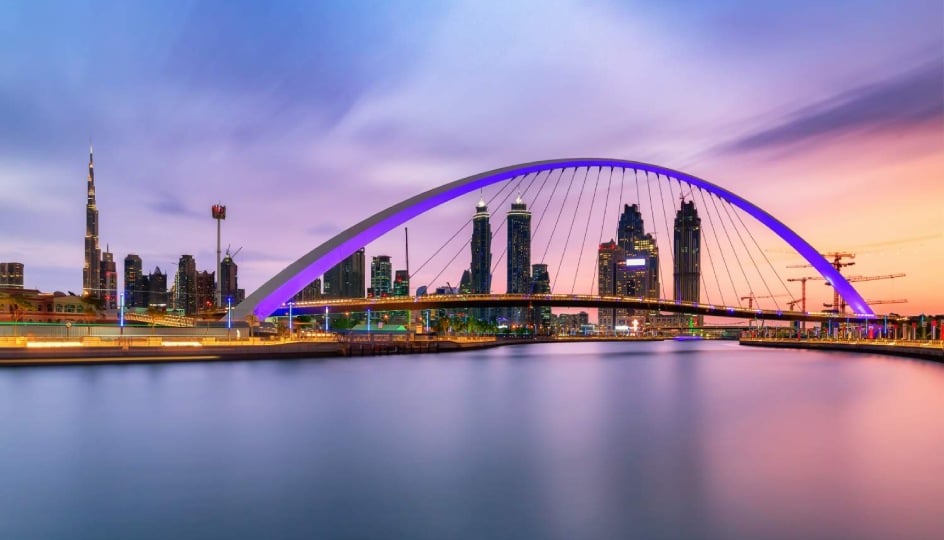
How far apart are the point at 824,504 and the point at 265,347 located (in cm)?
3601

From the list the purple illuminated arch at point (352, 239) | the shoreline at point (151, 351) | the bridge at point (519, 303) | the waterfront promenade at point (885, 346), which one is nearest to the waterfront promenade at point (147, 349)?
the shoreline at point (151, 351)

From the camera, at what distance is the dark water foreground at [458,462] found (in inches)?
365

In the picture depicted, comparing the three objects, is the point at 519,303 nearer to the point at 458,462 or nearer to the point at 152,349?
the point at 152,349

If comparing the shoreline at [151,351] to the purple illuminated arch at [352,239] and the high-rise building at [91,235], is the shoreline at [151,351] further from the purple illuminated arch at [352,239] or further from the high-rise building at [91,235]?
the high-rise building at [91,235]

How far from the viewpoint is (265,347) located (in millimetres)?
41812

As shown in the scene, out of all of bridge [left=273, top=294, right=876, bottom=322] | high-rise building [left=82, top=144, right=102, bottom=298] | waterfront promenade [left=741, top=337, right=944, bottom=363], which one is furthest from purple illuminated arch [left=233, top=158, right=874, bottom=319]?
high-rise building [left=82, top=144, right=102, bottom=298]

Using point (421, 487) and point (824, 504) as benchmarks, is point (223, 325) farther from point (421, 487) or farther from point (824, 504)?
point (824, 504)

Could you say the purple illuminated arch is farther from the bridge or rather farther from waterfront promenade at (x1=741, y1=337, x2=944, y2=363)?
waterfront promenade at (x1=741, y1=337, x2=944, y2=363)

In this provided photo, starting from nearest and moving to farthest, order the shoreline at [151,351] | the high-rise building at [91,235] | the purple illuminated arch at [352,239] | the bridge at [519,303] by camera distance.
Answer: the shoreline at [151,351] < the purple illuminated arch at [352,239] < the bridge at [519,303] < the high-rise building at [91,235]

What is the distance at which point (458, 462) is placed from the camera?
524 inches

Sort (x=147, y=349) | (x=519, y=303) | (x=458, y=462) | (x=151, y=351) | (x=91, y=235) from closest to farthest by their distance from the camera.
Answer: (x=458, y=462)
(x=147, y=349)
(x=151, y=351)
(x=519, y=303)
(x=91, y=235)

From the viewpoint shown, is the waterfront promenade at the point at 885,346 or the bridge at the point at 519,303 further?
the bridge at the point at 519,303

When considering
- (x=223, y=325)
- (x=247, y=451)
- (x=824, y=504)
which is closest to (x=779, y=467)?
(x=824, y=504)

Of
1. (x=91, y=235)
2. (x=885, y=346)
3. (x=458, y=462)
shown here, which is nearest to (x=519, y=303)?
(x=885, y=346)
